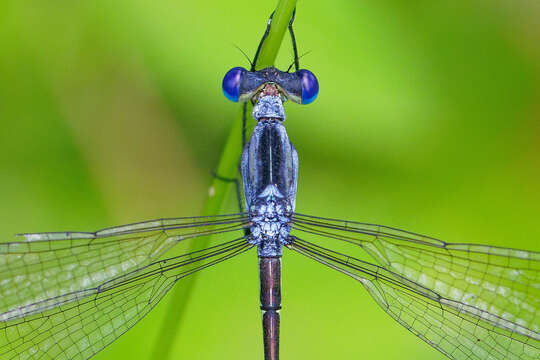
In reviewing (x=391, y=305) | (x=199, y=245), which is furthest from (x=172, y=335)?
(x=391, y=305)

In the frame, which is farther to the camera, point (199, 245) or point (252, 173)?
point (252, 173)

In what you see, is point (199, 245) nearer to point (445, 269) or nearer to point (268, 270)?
point (268, 270)

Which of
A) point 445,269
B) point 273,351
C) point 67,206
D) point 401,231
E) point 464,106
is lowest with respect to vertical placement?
point 273,351

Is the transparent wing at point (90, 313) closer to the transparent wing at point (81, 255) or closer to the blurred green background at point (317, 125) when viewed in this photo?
the transparent wing at point (81, 255)

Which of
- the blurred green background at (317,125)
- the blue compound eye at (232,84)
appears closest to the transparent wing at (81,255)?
the blurred green background at (317,125)

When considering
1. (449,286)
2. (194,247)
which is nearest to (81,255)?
(194,247)

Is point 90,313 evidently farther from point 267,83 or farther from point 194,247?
point 267,83

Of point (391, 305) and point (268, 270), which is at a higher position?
point (268, 270)
